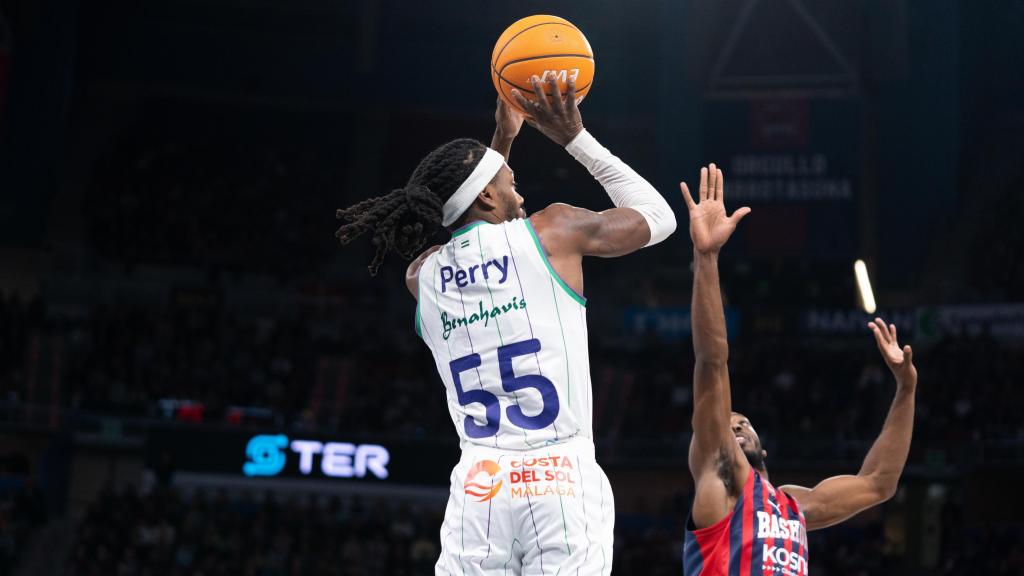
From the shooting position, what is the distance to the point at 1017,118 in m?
21.7

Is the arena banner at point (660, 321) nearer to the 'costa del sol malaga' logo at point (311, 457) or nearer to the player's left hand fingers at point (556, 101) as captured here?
the 'costa del sol malaga' logo at point (311, 457)

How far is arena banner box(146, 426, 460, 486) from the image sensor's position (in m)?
20.9

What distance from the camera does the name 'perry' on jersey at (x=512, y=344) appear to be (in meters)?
3.89

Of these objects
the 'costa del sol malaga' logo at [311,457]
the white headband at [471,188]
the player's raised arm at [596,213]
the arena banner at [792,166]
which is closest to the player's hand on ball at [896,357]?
the player's raised arm at [596,213]

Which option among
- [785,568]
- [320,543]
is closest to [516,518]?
[785,568]

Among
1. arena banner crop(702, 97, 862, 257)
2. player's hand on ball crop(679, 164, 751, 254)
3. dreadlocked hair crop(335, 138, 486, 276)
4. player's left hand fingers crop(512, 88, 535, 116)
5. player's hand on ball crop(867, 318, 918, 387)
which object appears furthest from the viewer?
arena banner crop(702, 97, 862, 257)

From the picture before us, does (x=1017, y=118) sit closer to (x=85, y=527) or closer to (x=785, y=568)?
(x=85, y=527)

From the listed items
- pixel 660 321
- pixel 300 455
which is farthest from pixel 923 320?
pixel 300 455

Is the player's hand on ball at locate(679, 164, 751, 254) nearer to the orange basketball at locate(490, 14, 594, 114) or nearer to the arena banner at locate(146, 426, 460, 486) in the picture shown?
the orange basketball at locate(490, 14, 594, 114)

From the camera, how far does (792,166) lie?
20625 mm

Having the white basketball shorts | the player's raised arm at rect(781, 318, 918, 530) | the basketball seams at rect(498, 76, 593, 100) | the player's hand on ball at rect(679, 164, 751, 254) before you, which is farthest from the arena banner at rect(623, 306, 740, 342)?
the white basketball shorts

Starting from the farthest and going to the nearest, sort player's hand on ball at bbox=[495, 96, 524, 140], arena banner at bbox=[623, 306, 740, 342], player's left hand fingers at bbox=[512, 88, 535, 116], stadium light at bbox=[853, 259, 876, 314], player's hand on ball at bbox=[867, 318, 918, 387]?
arena banner at bbox=[623, 306, 740, 342]
stadium light at bbox=[853, 259, 876, 314]
player's hand on ball at bbox=[867, 318, 918, 387]
player's hand on ball at bbox=[495, 96, 524, 140]
player's left hand fingers at bbox=[512, 88, 535, 116]

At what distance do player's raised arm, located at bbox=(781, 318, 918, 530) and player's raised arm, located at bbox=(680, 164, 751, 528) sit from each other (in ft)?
1.88

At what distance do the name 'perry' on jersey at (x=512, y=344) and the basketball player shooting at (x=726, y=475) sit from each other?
1.69 ft
